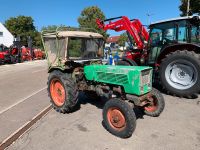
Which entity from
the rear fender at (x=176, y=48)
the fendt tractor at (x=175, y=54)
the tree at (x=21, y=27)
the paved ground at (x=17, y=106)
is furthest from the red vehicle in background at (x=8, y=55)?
the tree at (x=21, y=27)

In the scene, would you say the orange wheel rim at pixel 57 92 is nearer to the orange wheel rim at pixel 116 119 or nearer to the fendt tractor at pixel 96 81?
the fendt tractor at pixel 96 81

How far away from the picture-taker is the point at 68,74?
224 inches

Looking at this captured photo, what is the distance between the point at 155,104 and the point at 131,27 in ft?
16.1

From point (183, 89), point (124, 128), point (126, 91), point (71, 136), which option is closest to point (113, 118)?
point (124, 128)

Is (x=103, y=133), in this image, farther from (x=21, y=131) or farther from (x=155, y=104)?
(x=21, y=131)

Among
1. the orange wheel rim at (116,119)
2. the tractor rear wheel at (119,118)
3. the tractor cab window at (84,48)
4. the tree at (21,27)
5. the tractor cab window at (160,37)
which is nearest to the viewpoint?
the tractor rear wheel at (119,118)

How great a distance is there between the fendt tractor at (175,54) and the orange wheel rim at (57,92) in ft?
11.3

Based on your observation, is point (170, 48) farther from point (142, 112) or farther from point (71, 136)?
point (71, 136)

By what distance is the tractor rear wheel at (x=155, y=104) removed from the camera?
17.2 ft

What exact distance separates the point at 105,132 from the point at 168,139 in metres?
1.28

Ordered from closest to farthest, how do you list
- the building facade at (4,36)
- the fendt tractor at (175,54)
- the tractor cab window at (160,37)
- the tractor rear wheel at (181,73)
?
the tractor rear wheel at (181,73) < the fendt tractor at (175,54) < the tractor cab window at (160,37) < the building facade at (4,36)

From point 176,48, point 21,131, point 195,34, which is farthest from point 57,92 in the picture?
point 195,34

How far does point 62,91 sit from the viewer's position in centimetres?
591

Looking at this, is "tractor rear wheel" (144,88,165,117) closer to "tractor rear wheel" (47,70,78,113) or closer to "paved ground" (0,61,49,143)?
"tractor rear wheel" (47,70,78,113)
